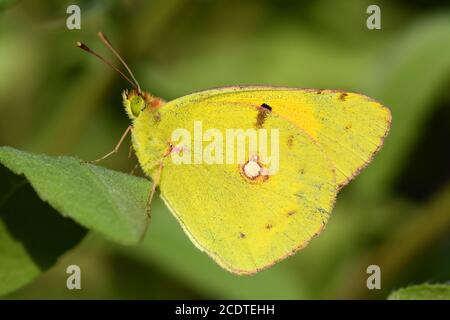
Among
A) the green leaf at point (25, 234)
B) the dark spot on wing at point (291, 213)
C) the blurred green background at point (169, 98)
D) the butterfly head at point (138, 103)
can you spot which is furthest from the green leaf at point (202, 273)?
the green leaf at point (25, 234)

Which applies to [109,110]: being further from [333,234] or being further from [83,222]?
[83,222]

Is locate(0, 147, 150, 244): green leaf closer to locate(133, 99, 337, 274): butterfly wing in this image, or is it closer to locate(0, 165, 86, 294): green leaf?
locate(0, 165, 86, 294): green leaf

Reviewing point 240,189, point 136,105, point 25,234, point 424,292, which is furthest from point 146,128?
point 424,292

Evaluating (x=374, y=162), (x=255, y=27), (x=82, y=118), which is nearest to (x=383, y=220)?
(x=374, y=162)

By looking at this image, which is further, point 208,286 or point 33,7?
point 33,7

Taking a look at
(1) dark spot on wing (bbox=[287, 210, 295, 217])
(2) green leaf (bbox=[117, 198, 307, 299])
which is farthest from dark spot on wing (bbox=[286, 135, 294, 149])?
(2) green leaf (bbox=[117, 198, 307, 299])

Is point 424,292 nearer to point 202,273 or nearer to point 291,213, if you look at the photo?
point 291,213
